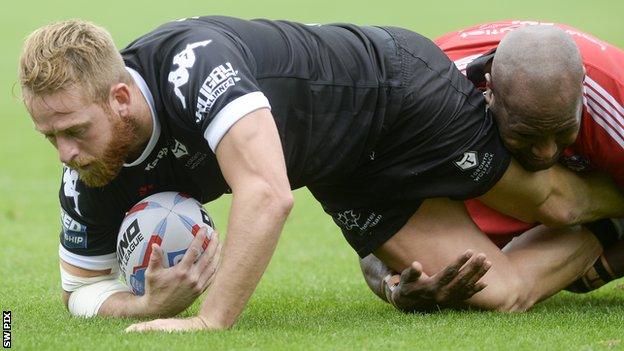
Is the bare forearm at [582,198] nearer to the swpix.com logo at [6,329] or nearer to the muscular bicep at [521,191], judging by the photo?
the muscular bicep at [521,191]

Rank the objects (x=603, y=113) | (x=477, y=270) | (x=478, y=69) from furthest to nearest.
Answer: (x=478, y=69) → (x=603, y=113) → (x=477, y=270)

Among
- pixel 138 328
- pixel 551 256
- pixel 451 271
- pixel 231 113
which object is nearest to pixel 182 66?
pixel 231 113

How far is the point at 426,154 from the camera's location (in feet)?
19.4

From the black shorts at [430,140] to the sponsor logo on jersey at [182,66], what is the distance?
1.14m

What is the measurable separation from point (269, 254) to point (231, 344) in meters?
0.40

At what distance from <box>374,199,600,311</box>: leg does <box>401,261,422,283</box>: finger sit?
1.16 ft

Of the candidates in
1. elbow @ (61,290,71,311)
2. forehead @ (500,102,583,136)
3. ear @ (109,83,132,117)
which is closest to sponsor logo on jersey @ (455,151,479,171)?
forehead @ (500,102,583,136)

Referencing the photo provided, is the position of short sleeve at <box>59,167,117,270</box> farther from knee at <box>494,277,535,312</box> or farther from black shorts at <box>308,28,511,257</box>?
knee at <box>494,277,535,312</box>

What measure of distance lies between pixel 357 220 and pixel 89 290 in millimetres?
1440

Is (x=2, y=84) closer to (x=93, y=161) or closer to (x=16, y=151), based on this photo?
(x=16, y=151)

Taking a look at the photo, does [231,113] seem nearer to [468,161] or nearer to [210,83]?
[210,83]

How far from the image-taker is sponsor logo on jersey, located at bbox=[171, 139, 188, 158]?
5367 mm

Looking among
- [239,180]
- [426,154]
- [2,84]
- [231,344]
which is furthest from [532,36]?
[2,84]

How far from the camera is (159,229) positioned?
5.46m
